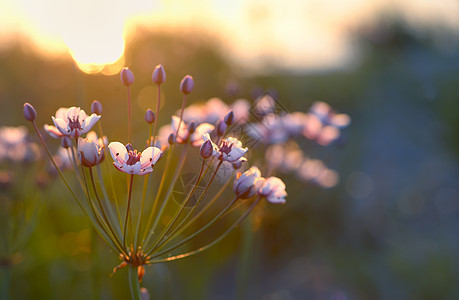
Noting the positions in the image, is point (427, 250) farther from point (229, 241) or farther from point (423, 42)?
point (423, 42)

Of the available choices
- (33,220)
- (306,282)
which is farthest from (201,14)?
(33,220)

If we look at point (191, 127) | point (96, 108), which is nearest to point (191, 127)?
point (191, 127)

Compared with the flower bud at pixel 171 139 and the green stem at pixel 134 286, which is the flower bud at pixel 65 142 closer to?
the flower bud at pixel 171 139

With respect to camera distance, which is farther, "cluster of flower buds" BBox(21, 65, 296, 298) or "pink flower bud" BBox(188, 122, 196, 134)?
"pink flower bud" BBox(188, 122, 196, 134)

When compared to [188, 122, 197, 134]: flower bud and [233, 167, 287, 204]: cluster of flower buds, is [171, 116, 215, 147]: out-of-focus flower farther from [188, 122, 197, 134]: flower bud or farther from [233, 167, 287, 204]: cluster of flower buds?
[233, 167, 287, 204]: cluster of flower buds

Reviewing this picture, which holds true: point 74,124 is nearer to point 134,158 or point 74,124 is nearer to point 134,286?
point 134,158

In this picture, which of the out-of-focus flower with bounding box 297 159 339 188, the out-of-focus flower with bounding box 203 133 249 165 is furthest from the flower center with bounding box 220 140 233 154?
the out-of-focus flower with bounding box 297 159 339 188
